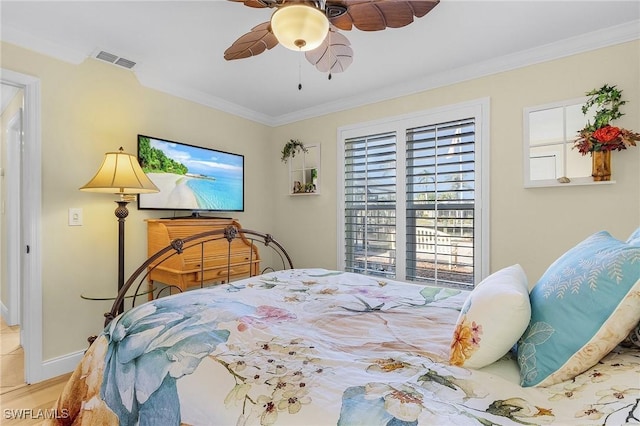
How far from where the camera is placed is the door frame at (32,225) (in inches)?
87.1

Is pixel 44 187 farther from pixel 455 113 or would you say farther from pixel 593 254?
pixel 455 113

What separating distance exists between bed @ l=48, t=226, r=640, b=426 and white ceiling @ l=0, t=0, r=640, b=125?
1.74 metres

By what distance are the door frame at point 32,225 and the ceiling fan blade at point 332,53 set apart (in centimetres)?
200

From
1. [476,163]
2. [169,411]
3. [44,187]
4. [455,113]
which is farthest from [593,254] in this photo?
[44,187]

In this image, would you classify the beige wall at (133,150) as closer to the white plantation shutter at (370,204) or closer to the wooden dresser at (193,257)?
the wooden dresser at (193,257)

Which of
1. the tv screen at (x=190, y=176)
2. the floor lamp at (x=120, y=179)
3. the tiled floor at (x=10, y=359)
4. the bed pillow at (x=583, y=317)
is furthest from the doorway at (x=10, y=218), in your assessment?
the bed pillow at (x=583, y=317)

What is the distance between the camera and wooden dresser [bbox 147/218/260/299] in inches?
Answer: 100

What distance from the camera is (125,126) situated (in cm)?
269

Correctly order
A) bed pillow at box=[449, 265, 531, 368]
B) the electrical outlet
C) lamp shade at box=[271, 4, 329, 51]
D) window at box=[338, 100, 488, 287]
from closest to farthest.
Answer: bed pillow at box=[449, 265, 531, 368] → lamp shade at box=[271, 4, 329, 51] → the electrical outlet → window at box=[338, 100, 488, 287]

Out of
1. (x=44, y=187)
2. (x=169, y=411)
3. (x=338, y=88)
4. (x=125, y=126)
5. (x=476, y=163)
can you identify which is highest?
(x=338, y=88)

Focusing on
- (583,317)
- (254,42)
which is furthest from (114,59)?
(583,317)

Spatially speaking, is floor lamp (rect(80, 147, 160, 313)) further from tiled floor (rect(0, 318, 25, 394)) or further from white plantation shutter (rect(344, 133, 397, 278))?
white plantation shutter (rect(344, 133, 397, 278))

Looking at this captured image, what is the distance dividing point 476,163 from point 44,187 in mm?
3337

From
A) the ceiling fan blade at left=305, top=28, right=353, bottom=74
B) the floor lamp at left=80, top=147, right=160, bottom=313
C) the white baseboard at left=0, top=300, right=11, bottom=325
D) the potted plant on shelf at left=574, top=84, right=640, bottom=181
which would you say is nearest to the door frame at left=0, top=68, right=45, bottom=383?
the floor lamp at left=80, top=147, right=160, bottom=313
